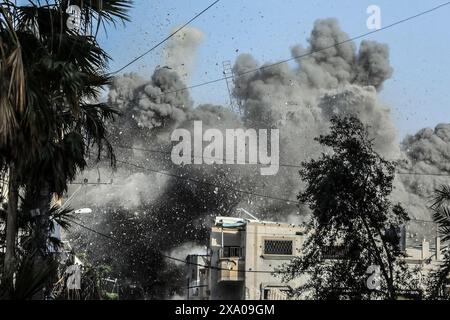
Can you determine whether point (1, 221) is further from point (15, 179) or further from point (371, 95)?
point (371, 95)

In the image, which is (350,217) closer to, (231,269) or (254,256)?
(254,256)

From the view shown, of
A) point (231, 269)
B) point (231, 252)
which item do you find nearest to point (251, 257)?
point (231, 269)

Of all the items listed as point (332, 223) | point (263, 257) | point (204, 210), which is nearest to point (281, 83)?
point (204, 210)

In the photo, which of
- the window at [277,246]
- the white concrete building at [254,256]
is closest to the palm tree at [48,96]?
the white concrete building at [254,256]

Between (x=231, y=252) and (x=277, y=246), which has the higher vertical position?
(x=277, y=246)

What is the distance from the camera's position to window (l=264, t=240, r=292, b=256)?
44.3 m

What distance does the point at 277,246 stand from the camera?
44.8 metres

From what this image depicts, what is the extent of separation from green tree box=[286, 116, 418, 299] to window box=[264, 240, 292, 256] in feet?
71.0

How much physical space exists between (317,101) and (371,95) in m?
5.92

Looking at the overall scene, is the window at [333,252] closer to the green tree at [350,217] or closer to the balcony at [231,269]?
the green tree at [350,217]

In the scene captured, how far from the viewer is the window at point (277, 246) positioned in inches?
1745

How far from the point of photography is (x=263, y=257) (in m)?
44.1

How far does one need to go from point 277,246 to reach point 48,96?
34.2 metres

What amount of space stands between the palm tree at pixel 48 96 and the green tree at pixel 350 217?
894 cm
